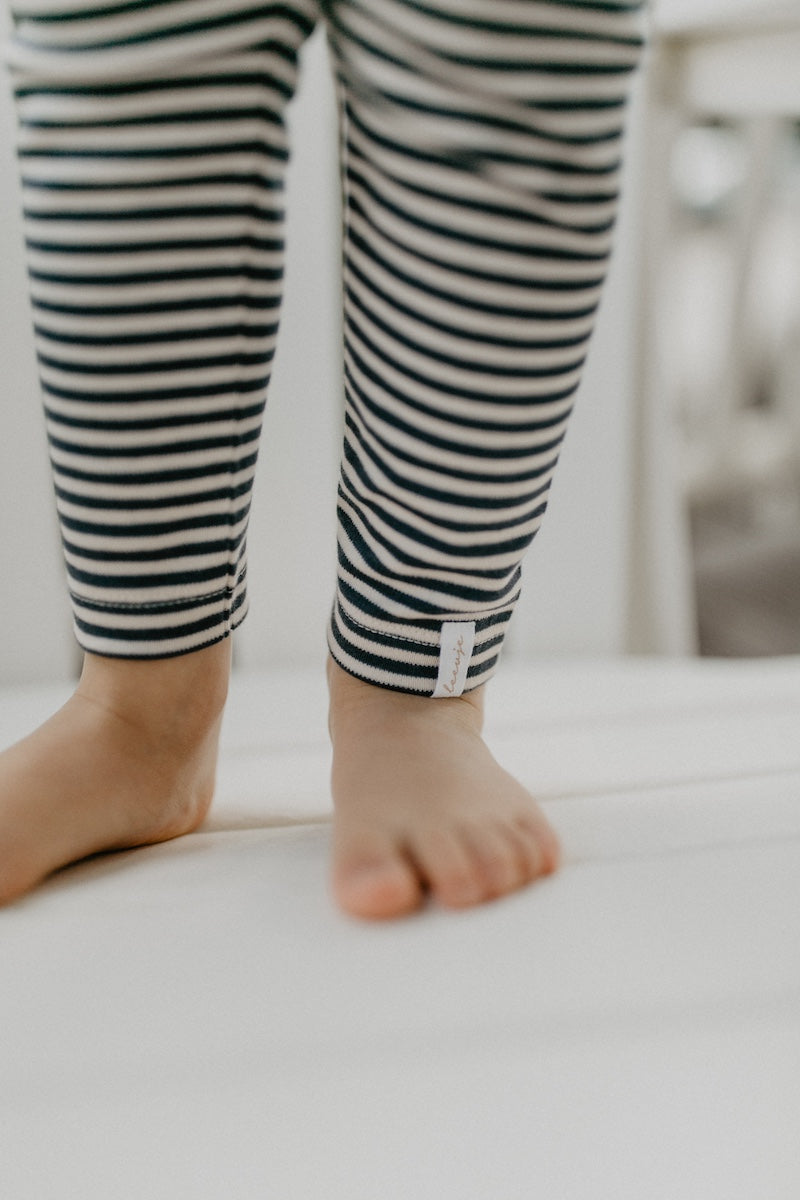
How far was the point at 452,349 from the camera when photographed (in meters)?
0.42

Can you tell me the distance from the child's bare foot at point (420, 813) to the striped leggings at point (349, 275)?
0.08ft

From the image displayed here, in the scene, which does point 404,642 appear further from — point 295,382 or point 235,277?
point 295,382

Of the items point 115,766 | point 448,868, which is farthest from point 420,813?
point 115,766

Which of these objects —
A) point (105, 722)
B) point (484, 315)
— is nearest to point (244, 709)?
point (105, 722)

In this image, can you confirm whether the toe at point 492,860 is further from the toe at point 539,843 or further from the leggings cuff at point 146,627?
the leggings cuff at point 146,627

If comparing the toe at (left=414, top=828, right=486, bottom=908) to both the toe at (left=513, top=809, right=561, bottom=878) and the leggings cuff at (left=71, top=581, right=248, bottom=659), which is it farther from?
the leggings cuff at (left=71, top=581, right=248, bottom=659)

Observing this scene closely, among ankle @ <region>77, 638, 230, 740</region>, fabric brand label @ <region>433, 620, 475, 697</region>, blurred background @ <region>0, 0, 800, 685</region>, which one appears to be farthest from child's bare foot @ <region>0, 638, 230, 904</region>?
blurred background @ <region>0, 0, 800, 685</region>

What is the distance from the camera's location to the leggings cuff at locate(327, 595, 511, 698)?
47 centimetres

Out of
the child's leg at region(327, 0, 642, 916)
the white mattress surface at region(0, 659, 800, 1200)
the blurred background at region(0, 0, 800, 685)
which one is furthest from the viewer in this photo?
the blurred background at region(0, 0, 800, 685)

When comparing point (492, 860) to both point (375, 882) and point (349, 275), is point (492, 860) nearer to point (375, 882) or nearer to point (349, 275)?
point (375, 882)

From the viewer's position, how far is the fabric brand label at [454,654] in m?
0.48

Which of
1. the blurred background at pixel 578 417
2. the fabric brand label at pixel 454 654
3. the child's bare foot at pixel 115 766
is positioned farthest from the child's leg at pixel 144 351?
the blurred background at pixel 578 417

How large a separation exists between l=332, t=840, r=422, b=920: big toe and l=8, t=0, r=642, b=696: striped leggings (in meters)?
0.11

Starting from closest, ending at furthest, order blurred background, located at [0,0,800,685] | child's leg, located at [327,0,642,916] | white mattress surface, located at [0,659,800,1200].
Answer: white mattress surface, located at [0,659,800,1200], child's leg, located at [327,0,642,916], blurred background, located at [0,0,800,685]
